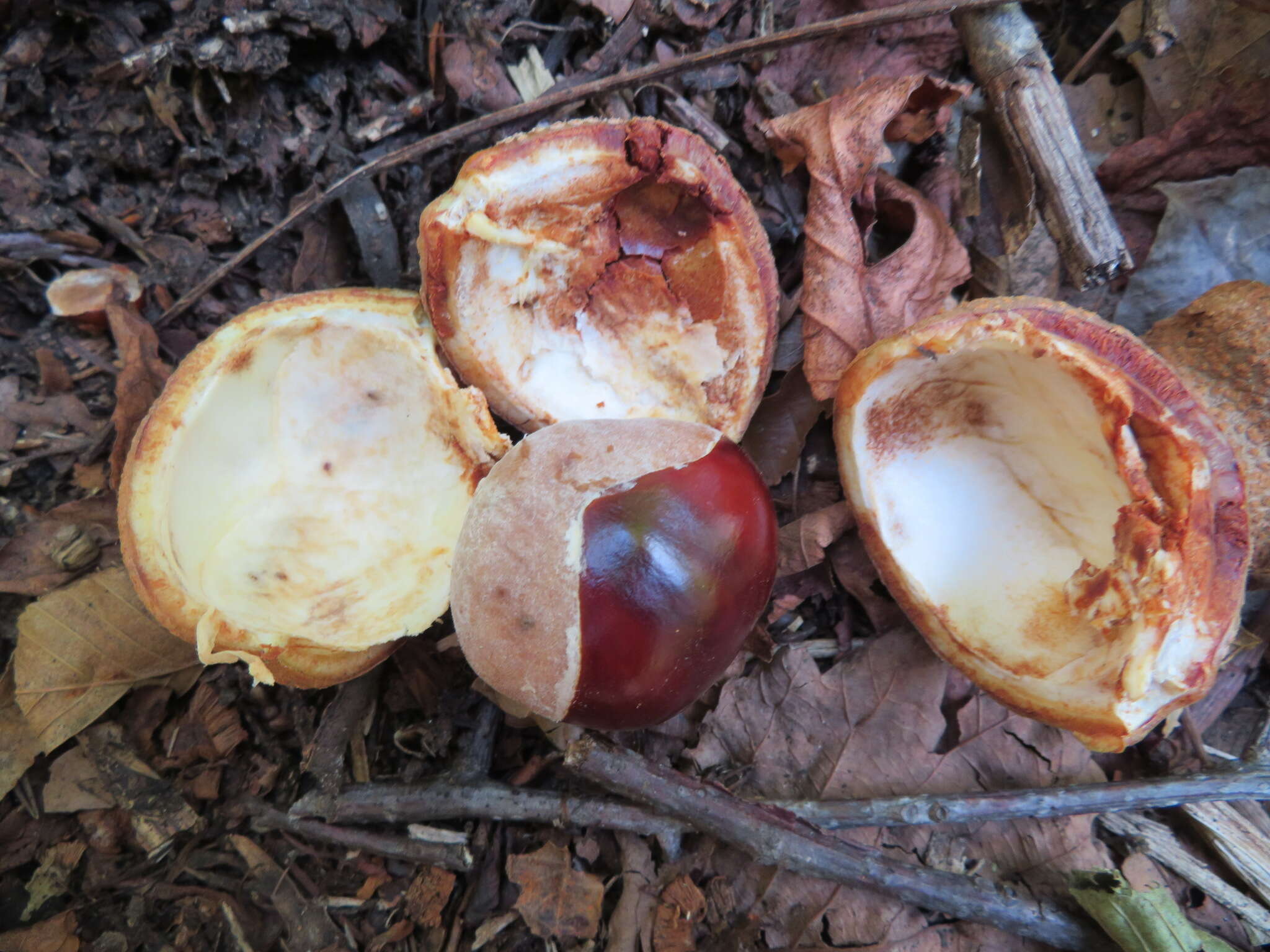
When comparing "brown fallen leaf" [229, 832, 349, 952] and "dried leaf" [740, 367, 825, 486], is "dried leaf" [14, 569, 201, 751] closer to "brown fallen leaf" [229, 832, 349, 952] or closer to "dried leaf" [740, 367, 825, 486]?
"brown fallen leaf" [229, 832, 349, 952]

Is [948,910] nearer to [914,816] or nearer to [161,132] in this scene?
[914,816]

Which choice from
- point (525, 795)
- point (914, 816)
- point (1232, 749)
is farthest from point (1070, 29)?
point (525, 795)

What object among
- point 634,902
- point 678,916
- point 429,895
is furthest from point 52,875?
point 678,916

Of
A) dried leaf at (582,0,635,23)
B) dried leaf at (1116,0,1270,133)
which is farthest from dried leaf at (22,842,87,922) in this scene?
dried leaf at (1116,0,1270,133)

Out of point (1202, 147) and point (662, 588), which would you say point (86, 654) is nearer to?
point (662, 588)

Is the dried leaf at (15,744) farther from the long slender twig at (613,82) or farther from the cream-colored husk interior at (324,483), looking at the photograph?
the long slender twig at (613,82)

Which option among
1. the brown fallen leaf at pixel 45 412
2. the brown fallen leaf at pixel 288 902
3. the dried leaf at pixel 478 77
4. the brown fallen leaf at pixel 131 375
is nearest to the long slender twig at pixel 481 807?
the brown fallen leaf at pixel 288 902
